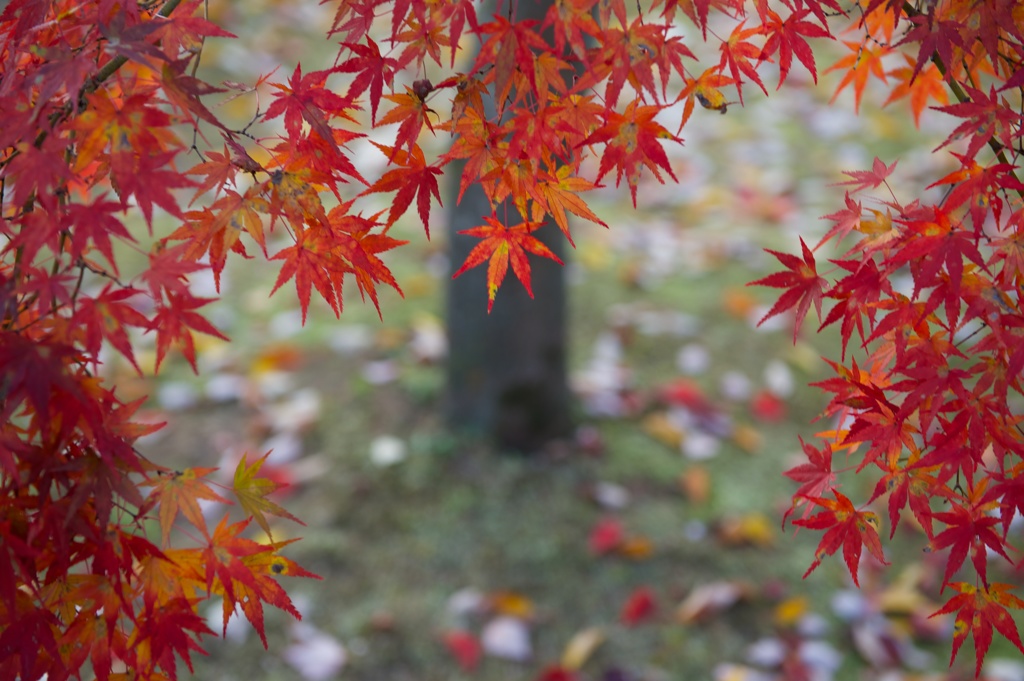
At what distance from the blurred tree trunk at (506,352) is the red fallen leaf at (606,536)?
0.28 m

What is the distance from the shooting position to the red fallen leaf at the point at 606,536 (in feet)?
6.60

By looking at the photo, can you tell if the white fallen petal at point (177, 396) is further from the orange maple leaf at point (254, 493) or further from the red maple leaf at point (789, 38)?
the red maple leaf at point (789, 38)

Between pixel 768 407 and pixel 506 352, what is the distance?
0.76 m

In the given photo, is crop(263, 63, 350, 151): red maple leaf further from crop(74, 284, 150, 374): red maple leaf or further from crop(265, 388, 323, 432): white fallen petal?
crop(265, 388, 323, 432): white fallen petal

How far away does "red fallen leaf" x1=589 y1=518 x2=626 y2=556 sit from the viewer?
201cm

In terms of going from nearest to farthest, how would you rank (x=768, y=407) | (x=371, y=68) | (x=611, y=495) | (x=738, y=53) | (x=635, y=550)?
(x=371, y=68) < (x=738, y=53) < (x=635, y=550) < (x=611, y=495) < (x=768, y=407)

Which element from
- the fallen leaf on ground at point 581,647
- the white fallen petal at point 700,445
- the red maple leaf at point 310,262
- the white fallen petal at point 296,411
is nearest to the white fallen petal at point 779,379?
the white fallen petal at point 700,445

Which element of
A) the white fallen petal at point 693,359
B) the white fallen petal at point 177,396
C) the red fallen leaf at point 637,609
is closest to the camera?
the red fallen leaf at point 637,609

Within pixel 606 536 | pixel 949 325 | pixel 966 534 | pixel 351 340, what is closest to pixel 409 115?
pixel 949 325

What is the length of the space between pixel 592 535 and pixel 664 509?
Answer: 207 mm

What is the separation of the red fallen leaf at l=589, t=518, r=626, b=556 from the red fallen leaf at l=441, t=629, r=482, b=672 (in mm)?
362

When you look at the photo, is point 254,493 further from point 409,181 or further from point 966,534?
point 966,534

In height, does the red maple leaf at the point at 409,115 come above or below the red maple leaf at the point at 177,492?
above

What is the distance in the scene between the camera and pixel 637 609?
6.19 ft
